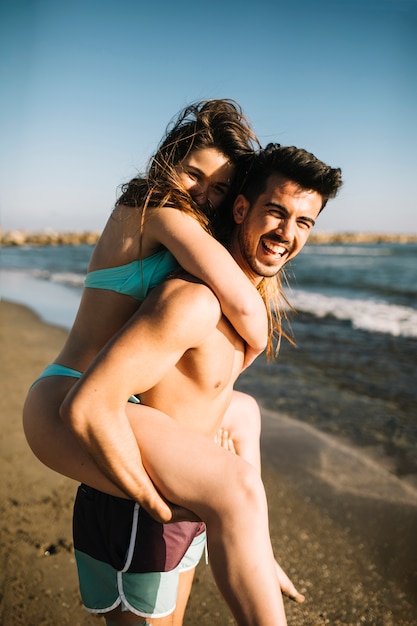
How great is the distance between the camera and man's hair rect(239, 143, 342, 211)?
99.1 inches

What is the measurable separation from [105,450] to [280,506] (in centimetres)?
268

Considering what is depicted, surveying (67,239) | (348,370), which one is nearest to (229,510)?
(348,370)

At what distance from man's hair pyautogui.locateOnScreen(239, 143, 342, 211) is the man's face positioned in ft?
0.11

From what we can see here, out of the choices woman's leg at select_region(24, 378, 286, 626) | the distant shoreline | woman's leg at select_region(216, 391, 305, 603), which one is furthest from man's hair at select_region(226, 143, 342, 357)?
the distant shoreline

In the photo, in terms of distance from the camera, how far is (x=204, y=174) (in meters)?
2.61

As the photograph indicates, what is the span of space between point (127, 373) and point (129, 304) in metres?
0.49

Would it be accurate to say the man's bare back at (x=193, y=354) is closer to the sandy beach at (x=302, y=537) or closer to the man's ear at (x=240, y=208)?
the man's ear at (x=240, y=208)

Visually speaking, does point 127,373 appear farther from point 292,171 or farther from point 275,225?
point 292,171

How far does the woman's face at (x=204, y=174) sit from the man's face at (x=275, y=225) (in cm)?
24

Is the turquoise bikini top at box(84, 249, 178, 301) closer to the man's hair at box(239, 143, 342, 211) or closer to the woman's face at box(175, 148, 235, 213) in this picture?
the woman's face at box(175, 148, 235, 213)

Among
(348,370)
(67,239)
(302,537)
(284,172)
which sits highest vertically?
(284,172)

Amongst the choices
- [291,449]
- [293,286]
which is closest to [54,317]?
[291,449]

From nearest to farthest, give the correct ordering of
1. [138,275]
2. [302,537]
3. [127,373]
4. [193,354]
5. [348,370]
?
1. [127,373]
2. [193,354]
3. [138,275]
4. [302,537]
5. [348,370]

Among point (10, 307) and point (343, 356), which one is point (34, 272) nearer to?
point (10, 307)
